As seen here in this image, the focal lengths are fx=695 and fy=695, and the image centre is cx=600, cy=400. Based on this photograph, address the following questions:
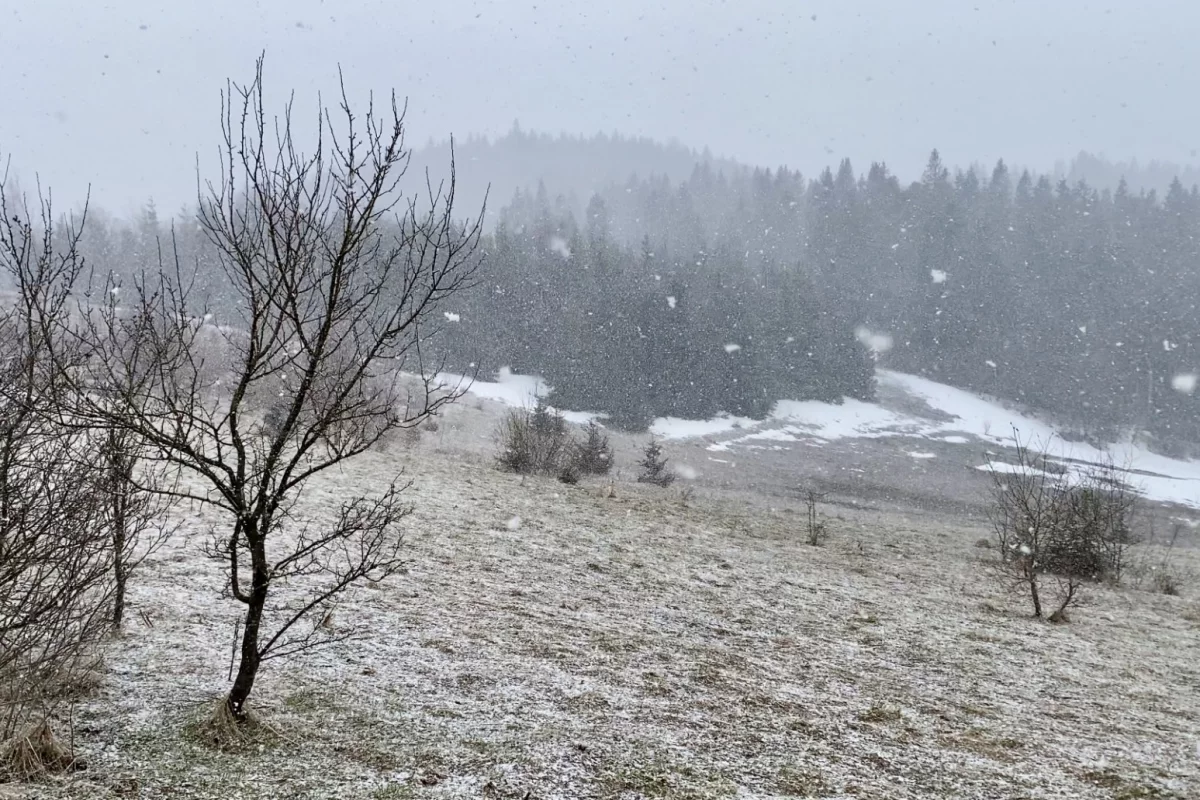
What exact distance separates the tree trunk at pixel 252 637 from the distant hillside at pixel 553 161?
471ft

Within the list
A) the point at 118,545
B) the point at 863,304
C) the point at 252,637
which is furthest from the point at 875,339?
the point at 252,637

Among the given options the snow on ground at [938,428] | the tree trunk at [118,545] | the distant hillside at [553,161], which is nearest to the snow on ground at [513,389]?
the snow on ground at [938,428]

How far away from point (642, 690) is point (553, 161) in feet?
549

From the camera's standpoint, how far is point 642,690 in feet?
18.2

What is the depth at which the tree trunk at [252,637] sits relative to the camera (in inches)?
147

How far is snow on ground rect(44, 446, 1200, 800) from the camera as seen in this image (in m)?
4.02

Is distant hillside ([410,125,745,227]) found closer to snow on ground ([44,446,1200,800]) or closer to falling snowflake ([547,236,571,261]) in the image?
falling snowflake ([547,236,571,261])

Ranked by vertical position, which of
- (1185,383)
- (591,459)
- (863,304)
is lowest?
(591,459)

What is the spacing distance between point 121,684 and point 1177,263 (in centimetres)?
8362

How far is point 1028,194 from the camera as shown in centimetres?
7662

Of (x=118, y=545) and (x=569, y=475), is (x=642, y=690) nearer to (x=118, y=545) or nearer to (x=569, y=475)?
(x=118, y=545)

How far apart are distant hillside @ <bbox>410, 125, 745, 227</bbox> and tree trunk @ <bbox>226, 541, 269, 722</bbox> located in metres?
144

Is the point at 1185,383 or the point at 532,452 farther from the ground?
the point at 1185,383

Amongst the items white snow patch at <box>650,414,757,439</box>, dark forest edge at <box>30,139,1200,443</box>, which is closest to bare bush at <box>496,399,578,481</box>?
white snow patch at <box>650,414,757,439</box>
